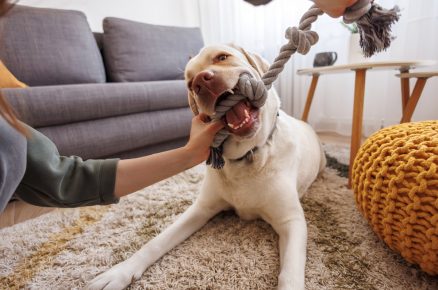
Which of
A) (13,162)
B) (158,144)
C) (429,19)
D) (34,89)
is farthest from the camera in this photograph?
(158,144)

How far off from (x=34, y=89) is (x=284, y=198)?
143 cm

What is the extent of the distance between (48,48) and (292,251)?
2.10m

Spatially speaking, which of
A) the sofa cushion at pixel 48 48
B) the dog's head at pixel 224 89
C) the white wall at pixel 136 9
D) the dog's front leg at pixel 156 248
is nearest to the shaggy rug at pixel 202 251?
the dog's front leg at pixel 156 248

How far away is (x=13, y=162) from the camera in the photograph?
549 mm

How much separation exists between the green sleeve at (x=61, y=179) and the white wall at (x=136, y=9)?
2744mm

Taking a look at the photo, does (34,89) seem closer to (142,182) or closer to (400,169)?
(142,182)

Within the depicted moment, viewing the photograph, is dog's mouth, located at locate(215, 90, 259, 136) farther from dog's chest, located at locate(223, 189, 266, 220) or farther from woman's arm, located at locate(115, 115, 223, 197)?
dog's chest, located at locate(223, 189, 266, 220)

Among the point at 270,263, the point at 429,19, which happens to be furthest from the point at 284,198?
the point at 429,19

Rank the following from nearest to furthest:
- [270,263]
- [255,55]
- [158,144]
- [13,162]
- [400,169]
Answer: [13,162]
[400,169]
[270,263]
[255,55]
[158,144]

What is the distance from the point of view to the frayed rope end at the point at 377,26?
0.68m

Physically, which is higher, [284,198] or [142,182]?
[142,182]

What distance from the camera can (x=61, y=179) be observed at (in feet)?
2.24

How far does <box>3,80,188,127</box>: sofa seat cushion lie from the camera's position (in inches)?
53.8

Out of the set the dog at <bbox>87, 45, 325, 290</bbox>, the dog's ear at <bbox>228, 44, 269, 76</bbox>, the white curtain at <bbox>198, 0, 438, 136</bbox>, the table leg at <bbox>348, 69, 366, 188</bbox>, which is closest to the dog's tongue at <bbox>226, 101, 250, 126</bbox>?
the dog at <bbox>87, 45, 325, 290</bbox>
